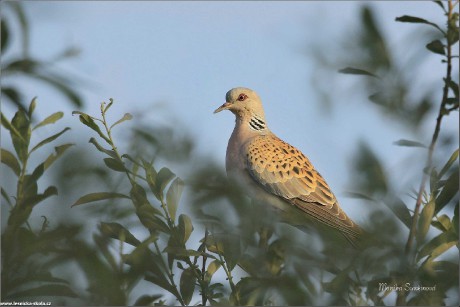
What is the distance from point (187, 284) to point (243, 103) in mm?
3569

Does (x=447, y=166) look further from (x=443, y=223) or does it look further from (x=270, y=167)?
(x=270, y=167)

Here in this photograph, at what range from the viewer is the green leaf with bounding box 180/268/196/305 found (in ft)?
4.73

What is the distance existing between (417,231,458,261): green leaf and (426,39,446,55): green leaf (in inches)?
16.4

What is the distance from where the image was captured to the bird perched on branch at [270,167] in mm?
4340

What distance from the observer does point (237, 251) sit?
37.6 inches

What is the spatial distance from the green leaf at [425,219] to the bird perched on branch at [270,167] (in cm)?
259

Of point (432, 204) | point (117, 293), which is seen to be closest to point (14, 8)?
point (117, 293)

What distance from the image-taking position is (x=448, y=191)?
130 cm

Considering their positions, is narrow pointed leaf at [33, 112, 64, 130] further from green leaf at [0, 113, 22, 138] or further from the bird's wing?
the bird's wing

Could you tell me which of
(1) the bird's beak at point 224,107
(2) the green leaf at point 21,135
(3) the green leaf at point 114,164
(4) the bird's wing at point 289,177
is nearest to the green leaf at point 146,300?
(3) the green leaf at point 114,164

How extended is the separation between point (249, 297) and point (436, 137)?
1.54 ft

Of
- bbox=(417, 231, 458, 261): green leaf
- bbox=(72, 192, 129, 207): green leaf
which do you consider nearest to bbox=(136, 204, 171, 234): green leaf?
bbox=(72, 192, 129, 207): green leaf

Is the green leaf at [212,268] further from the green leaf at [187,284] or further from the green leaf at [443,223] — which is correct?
the green leaf at [443,223]

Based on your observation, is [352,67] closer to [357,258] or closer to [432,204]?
[357,258]
